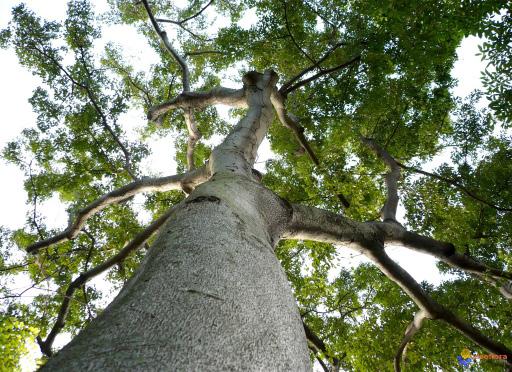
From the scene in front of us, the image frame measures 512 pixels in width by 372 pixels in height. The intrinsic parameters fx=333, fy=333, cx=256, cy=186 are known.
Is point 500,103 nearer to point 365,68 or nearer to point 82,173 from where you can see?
point 365,68

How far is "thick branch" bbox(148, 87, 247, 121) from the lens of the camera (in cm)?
575

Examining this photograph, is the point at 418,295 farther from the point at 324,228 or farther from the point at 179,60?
the point at 179,60

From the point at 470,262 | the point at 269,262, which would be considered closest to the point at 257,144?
the point at 269,262

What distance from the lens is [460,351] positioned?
5.44 meters

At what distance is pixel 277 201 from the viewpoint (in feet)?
8.32

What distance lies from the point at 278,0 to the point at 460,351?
8185mm

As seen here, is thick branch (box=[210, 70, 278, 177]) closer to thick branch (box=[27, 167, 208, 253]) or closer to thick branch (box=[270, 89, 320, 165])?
thick branch (box=[270, 89, 320, 165])

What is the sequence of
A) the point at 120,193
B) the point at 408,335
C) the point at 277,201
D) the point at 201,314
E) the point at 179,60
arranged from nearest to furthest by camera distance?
the point at 201,314, the point at 277,201, the point at 408,335, the point at 120,193, the point at 179,60

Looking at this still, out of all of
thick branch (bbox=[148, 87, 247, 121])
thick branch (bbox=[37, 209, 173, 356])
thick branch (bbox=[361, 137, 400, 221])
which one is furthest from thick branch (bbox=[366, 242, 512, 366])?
thick branch (bbox=[148, 87, 247, 121])

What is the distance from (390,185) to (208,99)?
357cm

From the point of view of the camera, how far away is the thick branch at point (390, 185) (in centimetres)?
440

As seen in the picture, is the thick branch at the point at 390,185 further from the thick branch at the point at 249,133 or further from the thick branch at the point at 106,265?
the thick branch at the point at 106,265

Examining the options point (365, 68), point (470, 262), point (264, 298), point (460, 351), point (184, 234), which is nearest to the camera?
point (264, 298)

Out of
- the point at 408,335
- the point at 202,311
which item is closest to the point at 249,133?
the point at 202,311
